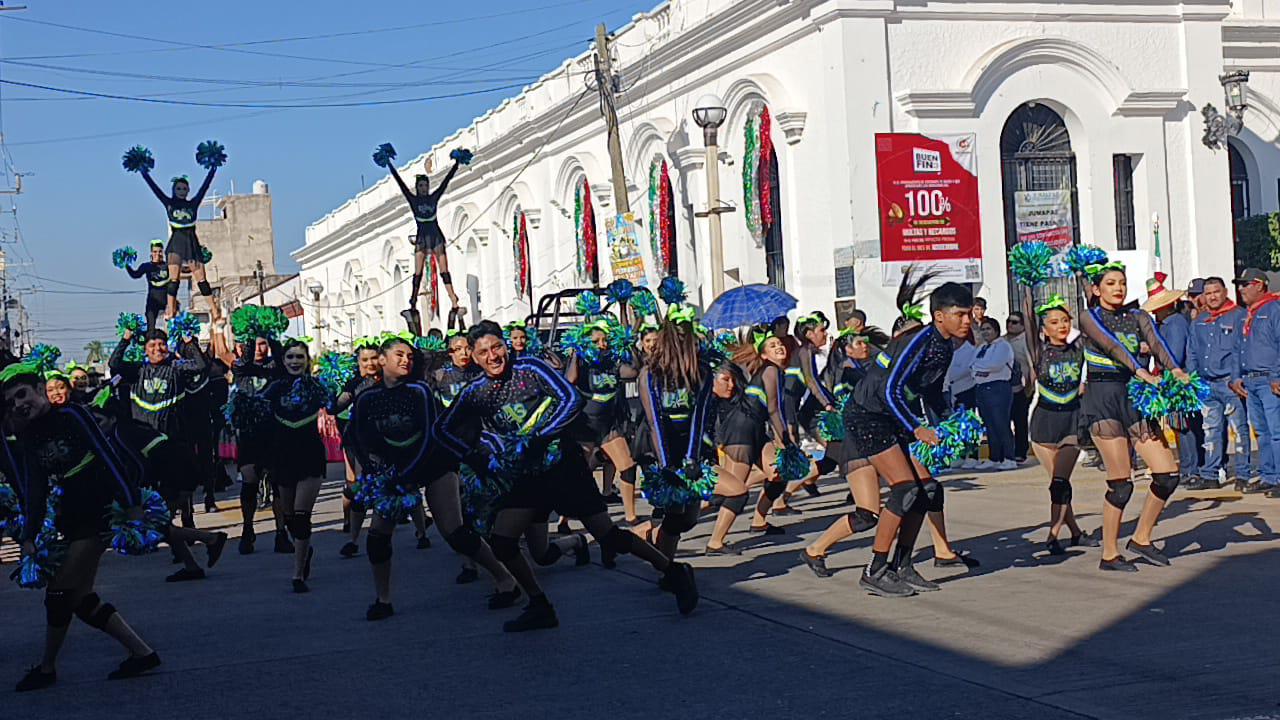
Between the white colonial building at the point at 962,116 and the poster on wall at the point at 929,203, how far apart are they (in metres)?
0.18

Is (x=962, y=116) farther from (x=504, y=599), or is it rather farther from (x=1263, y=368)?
(x=504, y=599)

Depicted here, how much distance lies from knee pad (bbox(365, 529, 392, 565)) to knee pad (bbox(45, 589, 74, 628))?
1973mm

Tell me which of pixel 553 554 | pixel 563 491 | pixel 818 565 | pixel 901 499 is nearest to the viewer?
pixel 563 491

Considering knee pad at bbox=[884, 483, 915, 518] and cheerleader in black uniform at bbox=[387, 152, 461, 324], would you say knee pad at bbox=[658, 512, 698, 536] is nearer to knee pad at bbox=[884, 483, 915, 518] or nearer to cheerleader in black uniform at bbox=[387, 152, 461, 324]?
knee pad at bbox=[884, 483, 915, 518]

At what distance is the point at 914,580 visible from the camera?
9.09m

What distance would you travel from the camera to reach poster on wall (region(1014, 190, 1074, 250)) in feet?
83.7

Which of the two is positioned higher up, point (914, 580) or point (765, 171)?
point (765, 171)

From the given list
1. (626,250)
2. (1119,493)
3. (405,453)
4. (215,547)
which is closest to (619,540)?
(405,453)

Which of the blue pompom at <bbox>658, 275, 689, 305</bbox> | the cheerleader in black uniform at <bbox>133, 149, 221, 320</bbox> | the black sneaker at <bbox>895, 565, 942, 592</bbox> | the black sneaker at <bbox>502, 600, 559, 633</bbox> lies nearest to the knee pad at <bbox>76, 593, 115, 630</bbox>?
the black sneaker at <bbox>502, 600, 559, 633</bbox>

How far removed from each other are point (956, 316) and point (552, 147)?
2733 centimetres

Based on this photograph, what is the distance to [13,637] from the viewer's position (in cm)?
952

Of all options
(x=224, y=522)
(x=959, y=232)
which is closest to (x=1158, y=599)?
(x=224, y=522)

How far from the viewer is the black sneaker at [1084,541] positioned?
1065 cm

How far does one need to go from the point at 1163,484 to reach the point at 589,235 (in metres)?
24.7
